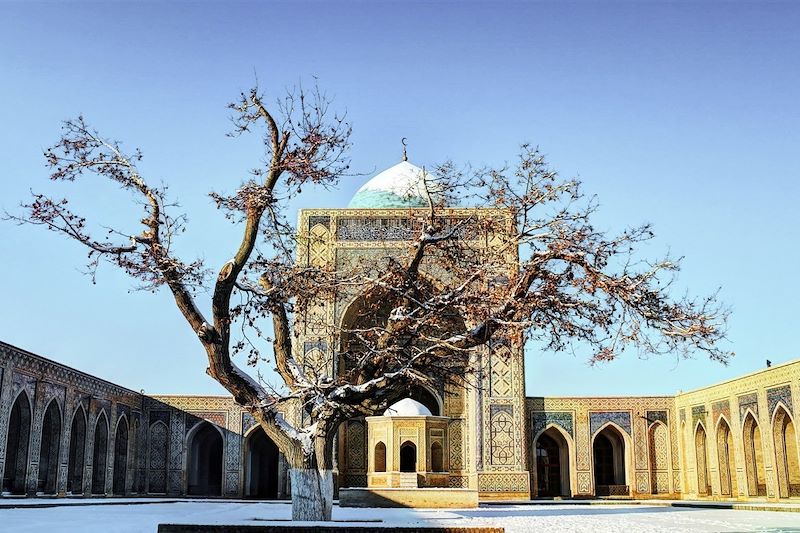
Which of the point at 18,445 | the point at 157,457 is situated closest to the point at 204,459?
the point at 157,457

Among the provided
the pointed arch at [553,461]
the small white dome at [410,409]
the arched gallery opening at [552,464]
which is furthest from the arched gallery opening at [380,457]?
the arched gallery opening at [552,464]

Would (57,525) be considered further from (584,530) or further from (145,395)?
(145,395)

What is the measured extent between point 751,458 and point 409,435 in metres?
6.17

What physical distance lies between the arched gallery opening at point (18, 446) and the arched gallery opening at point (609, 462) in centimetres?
1141

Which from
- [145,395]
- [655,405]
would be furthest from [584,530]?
[145,395]

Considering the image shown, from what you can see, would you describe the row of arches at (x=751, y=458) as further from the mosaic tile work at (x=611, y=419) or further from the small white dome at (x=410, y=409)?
the small white dome at (x=410, y=409)

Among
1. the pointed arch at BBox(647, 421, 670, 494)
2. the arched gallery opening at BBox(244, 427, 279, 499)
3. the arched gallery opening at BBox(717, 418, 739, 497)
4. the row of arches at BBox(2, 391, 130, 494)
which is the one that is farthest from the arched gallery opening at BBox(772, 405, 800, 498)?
the row of arches at BBox(2, 391, 130, 494)

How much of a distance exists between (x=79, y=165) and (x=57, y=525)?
2.92m

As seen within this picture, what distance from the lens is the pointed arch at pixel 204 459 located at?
64.1 ft

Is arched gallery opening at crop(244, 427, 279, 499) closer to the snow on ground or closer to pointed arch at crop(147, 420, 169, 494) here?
pointed arch at crop(147, 420, 169, 494)

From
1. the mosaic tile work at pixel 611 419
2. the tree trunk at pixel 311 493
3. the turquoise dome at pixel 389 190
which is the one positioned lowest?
the tree trunk at pixel 311 493

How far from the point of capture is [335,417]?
25.3 ft

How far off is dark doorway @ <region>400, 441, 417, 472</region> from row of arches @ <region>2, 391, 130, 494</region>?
225 inches

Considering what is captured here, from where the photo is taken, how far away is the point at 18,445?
14.2 metres
